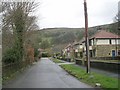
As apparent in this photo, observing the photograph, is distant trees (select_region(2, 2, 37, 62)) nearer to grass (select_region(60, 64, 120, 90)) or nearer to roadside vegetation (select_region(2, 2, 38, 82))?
roadside vegetation (select_region(2, 2, 38, 82))

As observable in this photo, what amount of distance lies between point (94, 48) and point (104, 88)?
2523 inches

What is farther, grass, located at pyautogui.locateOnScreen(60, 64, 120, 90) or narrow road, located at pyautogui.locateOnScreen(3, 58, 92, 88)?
narrow road, located at pyautogui.locateOnScreen(3, 58, 92, 88)

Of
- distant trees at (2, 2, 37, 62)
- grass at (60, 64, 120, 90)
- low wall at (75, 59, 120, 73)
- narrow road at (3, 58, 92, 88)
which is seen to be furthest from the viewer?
distant trees at (2, 2, 37, 62)

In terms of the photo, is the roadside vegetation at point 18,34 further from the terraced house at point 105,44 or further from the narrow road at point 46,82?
the terraced house at point 105,44

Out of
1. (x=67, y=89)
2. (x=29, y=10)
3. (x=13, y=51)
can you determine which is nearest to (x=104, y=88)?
(x=67, y=89)

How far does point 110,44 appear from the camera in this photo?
79.9m

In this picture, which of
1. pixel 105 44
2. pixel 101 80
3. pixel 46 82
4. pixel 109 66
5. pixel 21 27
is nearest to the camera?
→ pixel 101 80

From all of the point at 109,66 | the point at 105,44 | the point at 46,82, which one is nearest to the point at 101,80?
the point at 46,82

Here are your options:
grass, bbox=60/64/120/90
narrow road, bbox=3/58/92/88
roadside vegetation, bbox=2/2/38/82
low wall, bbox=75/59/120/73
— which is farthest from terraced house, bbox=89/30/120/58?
grass, bbox=60/64/120/90

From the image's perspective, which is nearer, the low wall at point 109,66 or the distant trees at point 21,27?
the low wall at point 109,66

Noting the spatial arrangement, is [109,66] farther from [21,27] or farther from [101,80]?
[21,27]

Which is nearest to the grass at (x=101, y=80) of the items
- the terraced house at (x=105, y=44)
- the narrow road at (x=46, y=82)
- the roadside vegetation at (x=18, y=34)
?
the narrow road at (x=46, y=82)

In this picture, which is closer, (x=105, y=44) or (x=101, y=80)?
(x=101, y=80)

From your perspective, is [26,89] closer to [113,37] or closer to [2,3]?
[2,3]
